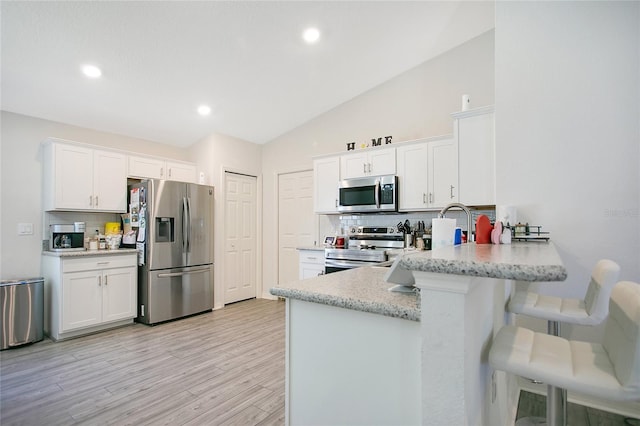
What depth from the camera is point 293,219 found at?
5.05m

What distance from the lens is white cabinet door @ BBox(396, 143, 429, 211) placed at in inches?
141

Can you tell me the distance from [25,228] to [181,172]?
1.82 metres

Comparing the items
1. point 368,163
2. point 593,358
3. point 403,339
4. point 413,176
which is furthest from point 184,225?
point 593,358

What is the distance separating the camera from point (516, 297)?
1.78 m

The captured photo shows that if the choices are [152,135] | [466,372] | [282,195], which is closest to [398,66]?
[282,195]

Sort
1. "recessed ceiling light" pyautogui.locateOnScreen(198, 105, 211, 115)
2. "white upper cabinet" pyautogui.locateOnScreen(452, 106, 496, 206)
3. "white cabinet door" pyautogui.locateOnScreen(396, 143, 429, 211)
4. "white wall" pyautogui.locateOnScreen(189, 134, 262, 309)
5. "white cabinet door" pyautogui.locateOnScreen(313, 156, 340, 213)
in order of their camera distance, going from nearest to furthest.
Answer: "white upper cabinet" pyautogui.locateOnScreen(452, 106, 496, 206) → "white cabinet door" pyautogui.locateOnScreen(396, 143, 429, 211) → "recessed ceiling light" pyautogui.locateOnScreen(198, 105, 211, 115) → "white cabinet door" pyautogui.locateOnScreen(313, 156, 340, 213) → "white wall" pyautogui.locateOnScreen(189, 134, 262, 309)

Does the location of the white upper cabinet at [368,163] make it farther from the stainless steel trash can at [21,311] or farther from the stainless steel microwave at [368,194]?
the stainless steel trash can at [21,311]

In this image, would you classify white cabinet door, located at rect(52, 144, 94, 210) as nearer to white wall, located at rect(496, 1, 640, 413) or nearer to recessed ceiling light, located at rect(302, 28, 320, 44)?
recessed ceiling light, located at rect(302, 28, 320, 44)

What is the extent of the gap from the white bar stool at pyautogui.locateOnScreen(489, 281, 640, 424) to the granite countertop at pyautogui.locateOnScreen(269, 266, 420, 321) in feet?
1.17

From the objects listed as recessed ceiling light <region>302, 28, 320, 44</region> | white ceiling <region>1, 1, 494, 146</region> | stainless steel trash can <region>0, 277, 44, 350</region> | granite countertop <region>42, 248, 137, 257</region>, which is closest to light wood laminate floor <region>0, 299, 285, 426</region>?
stainless steel trash can <region>0, 277, 44, 350</region>

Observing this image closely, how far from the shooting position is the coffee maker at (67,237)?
3.60m

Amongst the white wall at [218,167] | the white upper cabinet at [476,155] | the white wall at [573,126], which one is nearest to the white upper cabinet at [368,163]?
the white upper cabinet at [476,155]

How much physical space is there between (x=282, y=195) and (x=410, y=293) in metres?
4.21

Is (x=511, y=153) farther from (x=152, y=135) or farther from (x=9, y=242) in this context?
(x=9, y=242)
